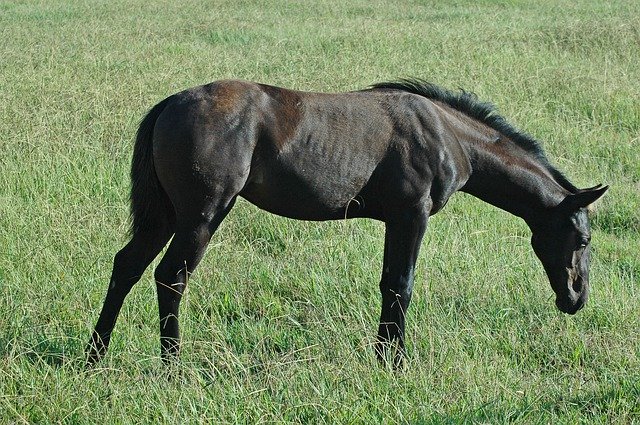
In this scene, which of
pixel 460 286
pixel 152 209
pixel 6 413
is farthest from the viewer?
pixel 460 286

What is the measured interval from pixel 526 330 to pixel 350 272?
1155 mm

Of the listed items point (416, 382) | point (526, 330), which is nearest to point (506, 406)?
point (416, 382)

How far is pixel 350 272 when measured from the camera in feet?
18.7

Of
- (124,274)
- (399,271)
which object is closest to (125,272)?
(124,274)

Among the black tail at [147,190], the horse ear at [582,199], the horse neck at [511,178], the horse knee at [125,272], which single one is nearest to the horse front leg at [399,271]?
the horse neck at [511,178]

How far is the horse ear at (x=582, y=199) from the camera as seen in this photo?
5.23 metres

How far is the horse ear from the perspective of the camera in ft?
17.1

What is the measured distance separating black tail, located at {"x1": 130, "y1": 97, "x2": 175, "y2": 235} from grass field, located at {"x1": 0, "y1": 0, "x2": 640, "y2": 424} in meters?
0.53

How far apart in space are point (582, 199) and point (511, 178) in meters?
0.42

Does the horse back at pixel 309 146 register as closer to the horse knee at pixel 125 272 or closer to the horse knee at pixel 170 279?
the horse knee at pixel 170 279

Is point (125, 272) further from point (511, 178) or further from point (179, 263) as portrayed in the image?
point (511, 178)

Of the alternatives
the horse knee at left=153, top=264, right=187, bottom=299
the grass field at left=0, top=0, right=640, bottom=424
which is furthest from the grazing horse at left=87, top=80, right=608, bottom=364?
the grass field at left=0, top=0, right=640, bottom=424

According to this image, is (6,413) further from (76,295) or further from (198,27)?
(198,27)

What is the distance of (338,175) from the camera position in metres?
4.94
